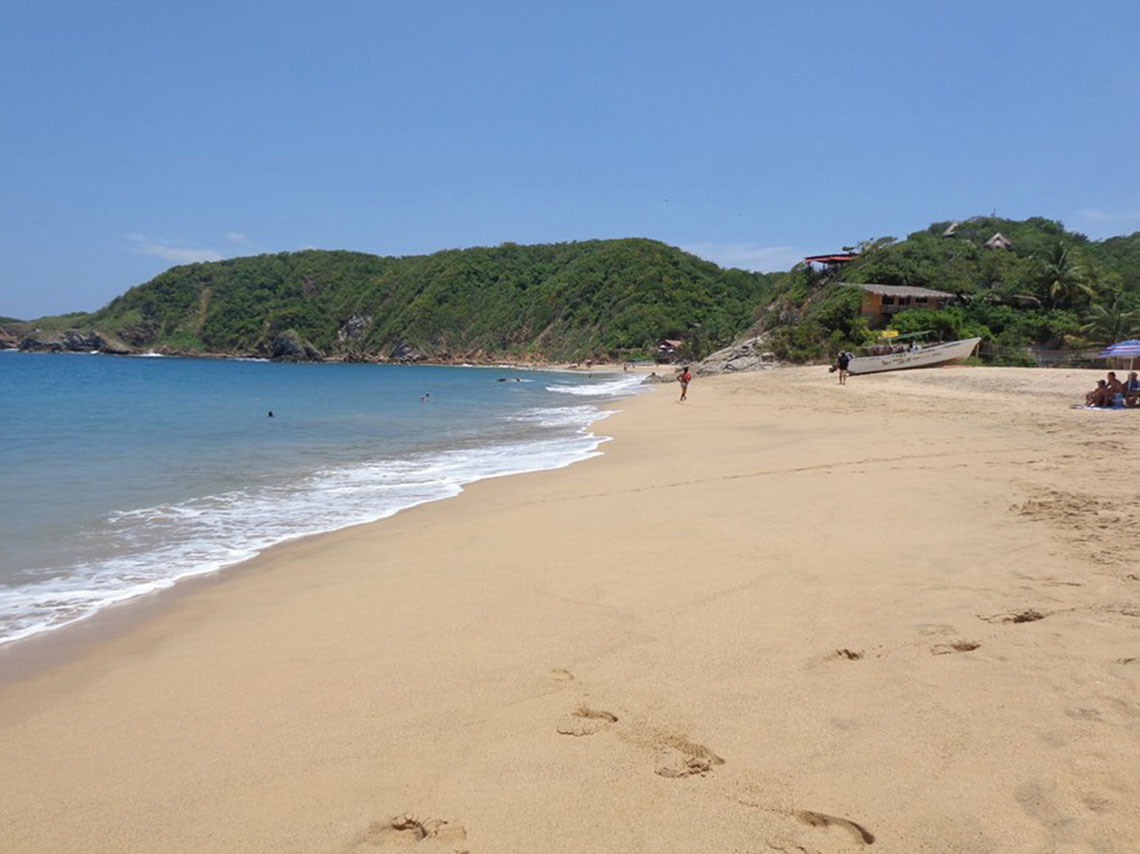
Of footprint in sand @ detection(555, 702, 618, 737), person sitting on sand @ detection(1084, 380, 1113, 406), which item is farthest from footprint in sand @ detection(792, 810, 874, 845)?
A: person sitting on sand @ detection(1084, 380, 1113, 406)

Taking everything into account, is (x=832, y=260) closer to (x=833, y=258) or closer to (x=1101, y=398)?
(x=833, y=258)

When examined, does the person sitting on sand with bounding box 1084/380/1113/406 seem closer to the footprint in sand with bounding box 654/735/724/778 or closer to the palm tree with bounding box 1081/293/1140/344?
the footprint in sand with bounding box 654/735/724/778

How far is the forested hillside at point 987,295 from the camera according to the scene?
119 ft

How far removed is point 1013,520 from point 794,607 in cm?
298

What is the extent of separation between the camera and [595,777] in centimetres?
284

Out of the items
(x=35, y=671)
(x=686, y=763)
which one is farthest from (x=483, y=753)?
(x=35, y=671)

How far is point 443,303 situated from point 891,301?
8710cm

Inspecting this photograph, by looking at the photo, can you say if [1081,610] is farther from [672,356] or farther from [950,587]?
[672,356]

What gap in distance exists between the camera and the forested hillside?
3638 centimetres

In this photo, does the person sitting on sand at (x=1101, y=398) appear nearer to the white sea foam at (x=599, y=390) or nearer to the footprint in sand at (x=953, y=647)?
the footprint in sand at (x=953, y=647)

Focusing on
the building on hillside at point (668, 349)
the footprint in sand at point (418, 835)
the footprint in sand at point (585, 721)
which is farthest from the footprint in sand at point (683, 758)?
the building on hillside at point (668, 349)

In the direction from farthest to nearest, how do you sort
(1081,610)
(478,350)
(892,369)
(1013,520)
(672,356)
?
(478,350) < (672,356) < (892,369) < (1013,520) < (1081,610)

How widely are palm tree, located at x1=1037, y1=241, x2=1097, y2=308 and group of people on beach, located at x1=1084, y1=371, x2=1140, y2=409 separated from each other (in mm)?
27765

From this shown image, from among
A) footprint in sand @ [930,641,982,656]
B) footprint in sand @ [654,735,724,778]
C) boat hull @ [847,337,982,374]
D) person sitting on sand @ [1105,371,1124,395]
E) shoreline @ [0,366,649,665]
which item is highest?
boat hull @ [847,337,982,374]
